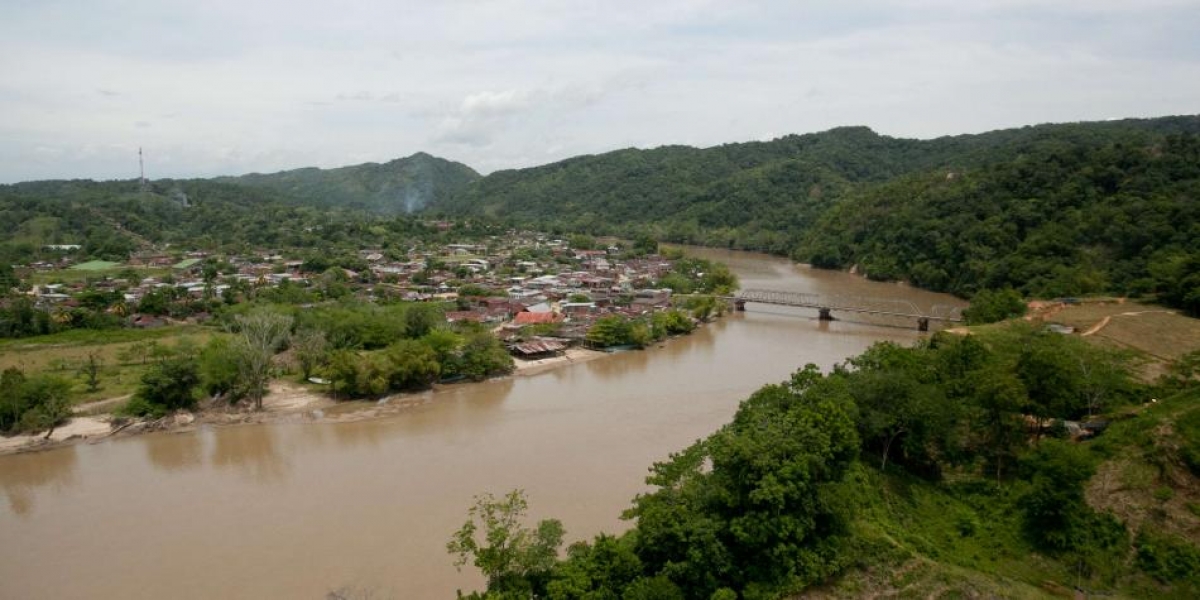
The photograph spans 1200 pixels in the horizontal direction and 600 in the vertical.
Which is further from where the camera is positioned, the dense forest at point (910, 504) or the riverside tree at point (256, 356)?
the riverside tree at point (256, 356)

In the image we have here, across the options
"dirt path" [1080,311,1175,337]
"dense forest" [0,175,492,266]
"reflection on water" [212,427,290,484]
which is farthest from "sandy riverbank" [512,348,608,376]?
"dense forest" [0,175,492,266]

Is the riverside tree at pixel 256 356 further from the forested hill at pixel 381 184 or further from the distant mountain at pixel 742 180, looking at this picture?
the forested hill at pixel 381 184

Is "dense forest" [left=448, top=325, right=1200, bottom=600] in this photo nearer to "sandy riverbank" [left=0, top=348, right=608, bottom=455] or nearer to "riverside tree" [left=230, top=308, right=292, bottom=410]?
"sandy riverbank" [left=0, top=348, right=608, bottom=455]

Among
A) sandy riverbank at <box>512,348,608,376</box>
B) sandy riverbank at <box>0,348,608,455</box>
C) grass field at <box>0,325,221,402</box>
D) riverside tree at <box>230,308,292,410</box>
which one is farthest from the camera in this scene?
sandy riverbank at <box>512,348,608,376</box>

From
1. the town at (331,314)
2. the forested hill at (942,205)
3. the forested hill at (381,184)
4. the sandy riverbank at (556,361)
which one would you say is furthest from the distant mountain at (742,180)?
the sandy riverbank at (556,361)

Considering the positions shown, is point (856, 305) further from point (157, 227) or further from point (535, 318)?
point (157, 227)

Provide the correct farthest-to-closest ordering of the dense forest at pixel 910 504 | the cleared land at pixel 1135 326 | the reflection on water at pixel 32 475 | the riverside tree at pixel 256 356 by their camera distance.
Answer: the riverside tree at pixel 256 356 → the cleared land at pixel 1135 326 → the reflection on water at pixel 32 475 → the dense forest at pixel 910 504
